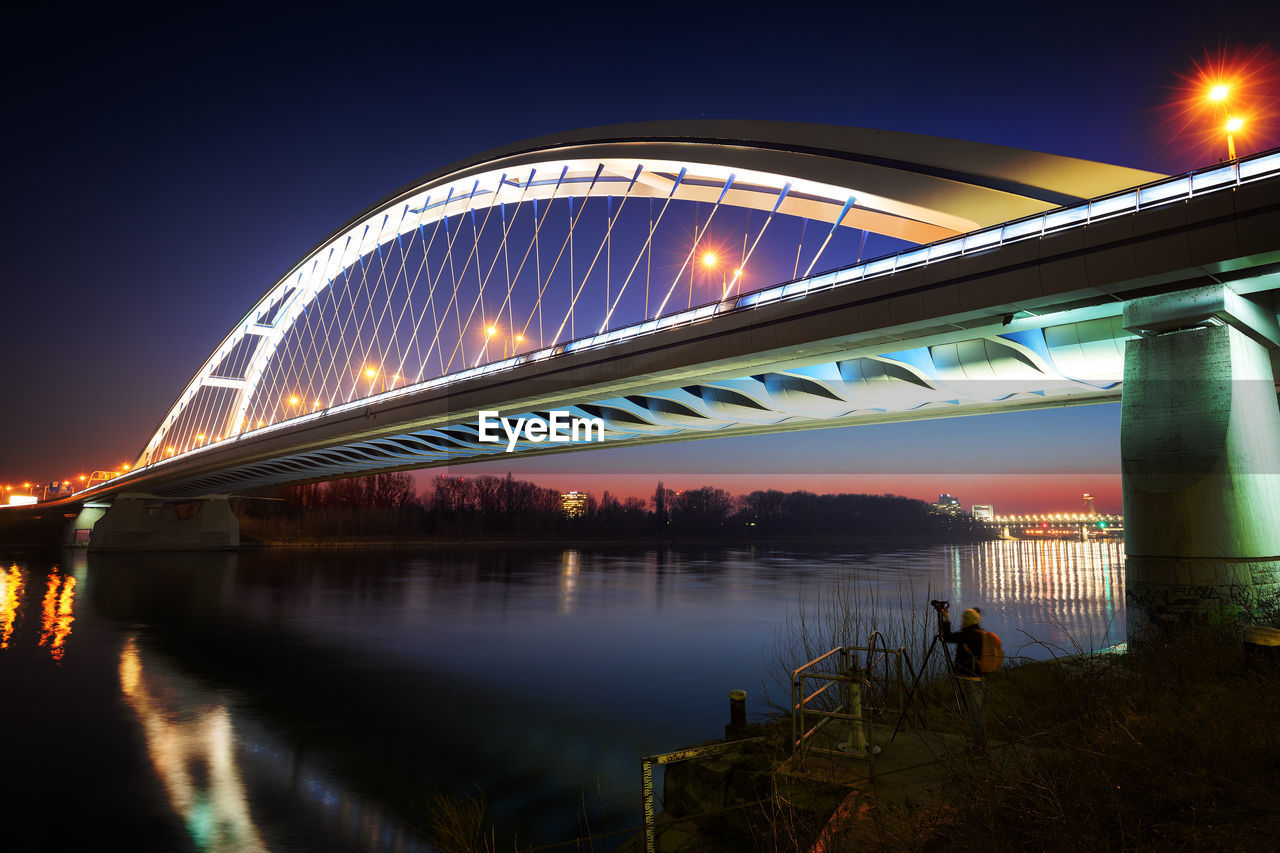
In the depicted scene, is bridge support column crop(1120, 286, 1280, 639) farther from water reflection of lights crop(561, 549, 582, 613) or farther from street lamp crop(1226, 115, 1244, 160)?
water reflection of lights crop(561, 549, 582, 613)

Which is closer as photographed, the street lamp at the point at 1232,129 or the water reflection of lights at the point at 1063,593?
the street lamp at the point at 1232,129

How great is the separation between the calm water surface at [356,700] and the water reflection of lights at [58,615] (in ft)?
0.57

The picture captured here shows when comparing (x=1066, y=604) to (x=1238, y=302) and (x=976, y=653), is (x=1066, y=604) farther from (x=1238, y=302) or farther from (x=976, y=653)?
(x=976, y=653)

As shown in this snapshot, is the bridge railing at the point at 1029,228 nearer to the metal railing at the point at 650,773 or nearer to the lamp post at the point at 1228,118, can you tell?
the lamp post at the point at 1228,118

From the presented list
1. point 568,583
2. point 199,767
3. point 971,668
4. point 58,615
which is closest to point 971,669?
point 971,668

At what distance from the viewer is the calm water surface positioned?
31.2ft

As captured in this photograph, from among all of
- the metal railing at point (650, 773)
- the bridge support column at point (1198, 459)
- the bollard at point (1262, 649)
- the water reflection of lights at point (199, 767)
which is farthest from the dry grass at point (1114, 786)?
the water reflection of lights at point (199, 767)

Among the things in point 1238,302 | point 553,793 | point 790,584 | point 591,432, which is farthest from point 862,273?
Answer: point 790,584

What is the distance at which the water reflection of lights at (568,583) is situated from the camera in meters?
33.2

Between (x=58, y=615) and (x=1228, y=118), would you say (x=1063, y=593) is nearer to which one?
(x=1228, y=118)

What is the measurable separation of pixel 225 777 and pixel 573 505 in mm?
112821

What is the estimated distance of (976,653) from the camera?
280 inches

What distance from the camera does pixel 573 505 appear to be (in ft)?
404
